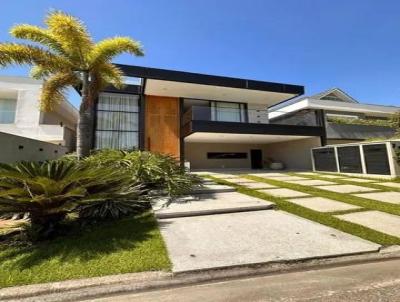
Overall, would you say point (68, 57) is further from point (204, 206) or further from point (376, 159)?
point (376, 159)

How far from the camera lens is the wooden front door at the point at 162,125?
16.2 metres

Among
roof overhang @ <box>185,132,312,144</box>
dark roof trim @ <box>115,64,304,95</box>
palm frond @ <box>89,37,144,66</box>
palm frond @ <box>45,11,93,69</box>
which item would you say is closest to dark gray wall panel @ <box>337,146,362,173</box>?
roof overhang @ <box>185,132,312,144</box>

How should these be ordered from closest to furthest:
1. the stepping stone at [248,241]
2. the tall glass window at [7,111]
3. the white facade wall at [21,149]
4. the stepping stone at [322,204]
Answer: the stepping stone at [248,241] < the stepping stone at [322,204] < the white facade wall at [21,149] < the tall glass window at [7,111]

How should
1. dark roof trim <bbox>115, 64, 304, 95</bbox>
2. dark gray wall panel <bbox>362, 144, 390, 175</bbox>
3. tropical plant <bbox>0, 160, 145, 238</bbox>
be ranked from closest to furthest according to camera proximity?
tropical plant <bbox>0, 160, 145, 238</bbox>
dark gray wall panel <bbox>362, 144, 390, 175</bbox>
dark roof trim <bbox>115, 64, 304, 95</bbox>

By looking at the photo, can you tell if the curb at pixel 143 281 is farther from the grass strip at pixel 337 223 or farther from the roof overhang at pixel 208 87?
the roof overhang at pixel 208 87

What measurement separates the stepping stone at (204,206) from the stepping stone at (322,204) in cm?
105

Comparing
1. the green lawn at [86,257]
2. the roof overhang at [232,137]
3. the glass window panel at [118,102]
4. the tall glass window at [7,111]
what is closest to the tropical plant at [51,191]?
the green lawn at [86,257]

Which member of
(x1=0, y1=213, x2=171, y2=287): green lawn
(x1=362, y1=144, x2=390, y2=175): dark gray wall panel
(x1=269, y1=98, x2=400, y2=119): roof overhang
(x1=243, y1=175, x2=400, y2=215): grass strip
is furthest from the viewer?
(x1=269, y1=98, x2=400, y2=119): roof overhang

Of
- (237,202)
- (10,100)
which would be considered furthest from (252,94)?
(10,100)

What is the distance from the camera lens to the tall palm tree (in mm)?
8055

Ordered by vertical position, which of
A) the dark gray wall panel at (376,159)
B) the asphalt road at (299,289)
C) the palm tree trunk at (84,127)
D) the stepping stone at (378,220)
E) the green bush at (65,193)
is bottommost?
the asphalt road at (299,289)

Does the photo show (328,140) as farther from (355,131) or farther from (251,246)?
(251,246)

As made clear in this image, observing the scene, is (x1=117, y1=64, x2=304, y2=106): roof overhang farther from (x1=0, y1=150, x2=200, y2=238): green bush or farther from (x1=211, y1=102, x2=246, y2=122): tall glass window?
(x1=0, y1=150, x2=200, y2=238): green bush

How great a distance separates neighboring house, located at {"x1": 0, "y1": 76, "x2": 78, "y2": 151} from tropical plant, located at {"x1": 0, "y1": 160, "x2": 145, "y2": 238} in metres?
11.8
